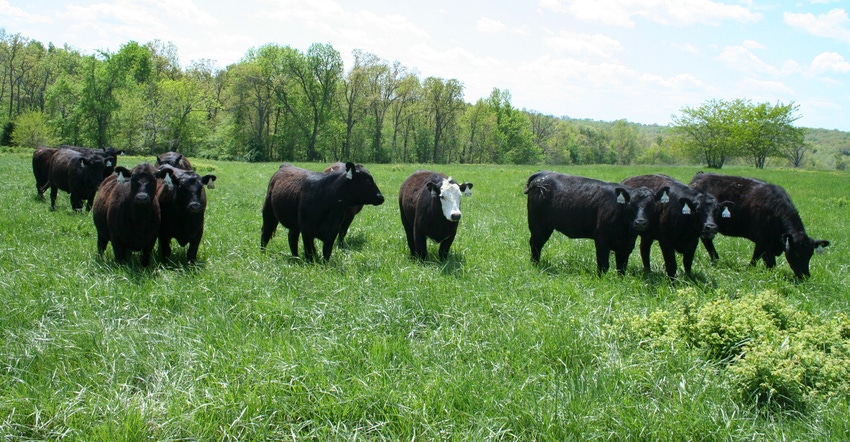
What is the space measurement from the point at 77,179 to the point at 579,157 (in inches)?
4285

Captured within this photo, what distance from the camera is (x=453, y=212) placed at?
8258mm

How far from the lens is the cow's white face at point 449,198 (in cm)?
848

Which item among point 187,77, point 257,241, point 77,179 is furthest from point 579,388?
point 187,77

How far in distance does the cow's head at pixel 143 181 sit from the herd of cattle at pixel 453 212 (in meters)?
0.02

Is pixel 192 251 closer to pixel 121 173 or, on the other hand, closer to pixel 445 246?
pixel 121 173

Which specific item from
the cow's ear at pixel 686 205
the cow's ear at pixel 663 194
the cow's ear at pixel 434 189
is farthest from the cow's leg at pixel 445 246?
the cow's ear at pixel 686 205

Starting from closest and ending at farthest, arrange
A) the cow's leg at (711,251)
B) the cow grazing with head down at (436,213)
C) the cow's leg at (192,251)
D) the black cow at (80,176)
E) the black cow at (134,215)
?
the black cow at (134,215) → the cow's leg at (192,251) → the cow grazing with head down at (436,213) → the cow's leg at (711,251) → the black cow at (80,176)

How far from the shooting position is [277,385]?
12.9ft

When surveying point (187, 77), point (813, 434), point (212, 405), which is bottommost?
point (212, 405)

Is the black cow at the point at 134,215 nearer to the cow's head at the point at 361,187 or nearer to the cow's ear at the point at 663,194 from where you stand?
the cow's head at the point at 361,187

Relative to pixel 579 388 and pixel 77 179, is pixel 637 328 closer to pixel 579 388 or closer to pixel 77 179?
pixel 579 388

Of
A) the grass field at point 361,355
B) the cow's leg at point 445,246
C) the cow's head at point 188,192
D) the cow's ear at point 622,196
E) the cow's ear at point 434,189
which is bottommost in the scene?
the grass field at point 361,355

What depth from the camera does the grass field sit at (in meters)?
3.52

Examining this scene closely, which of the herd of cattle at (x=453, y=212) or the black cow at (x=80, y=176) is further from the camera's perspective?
the black cow at (x=80, y=176)
